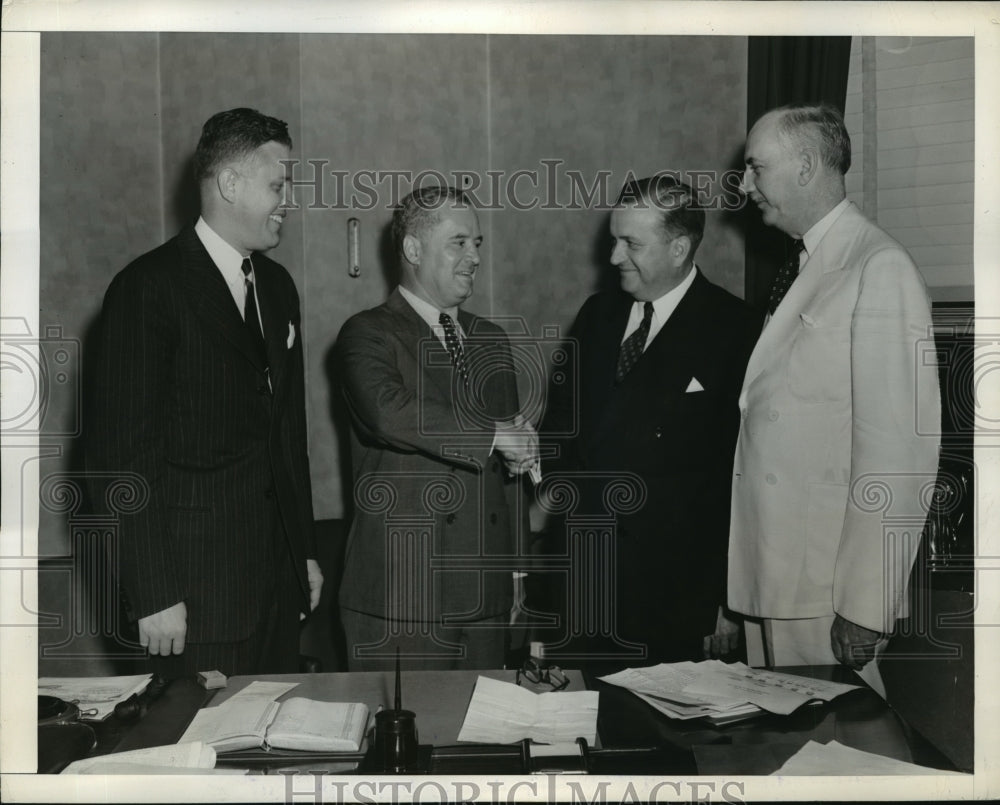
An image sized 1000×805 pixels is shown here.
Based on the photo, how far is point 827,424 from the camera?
2416mm

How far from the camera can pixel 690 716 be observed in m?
1.96

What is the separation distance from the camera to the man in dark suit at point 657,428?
8.18ft

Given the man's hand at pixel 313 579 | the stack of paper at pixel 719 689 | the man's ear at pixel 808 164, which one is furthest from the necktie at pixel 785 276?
the man's hand at pixel 313 579

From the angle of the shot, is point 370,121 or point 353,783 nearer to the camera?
point 353,783

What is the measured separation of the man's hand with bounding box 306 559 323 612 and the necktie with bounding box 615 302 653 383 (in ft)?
2.98

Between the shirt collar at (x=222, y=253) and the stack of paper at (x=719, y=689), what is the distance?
1.34 meters

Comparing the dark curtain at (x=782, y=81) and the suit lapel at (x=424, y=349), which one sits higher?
the dark curtain at (x=782, y=81)

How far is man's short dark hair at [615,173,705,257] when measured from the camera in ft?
8.18

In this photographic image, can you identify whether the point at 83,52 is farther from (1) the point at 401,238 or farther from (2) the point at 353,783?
(2) the point at 353,783

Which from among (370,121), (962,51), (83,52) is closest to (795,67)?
(962,51)

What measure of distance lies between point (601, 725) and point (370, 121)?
5.06 ft

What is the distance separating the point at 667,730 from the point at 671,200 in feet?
4.27

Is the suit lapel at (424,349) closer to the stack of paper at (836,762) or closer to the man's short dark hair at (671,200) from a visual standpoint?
the man's short dark hair at (671,200)

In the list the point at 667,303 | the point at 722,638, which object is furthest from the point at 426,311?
the point at 722,638
